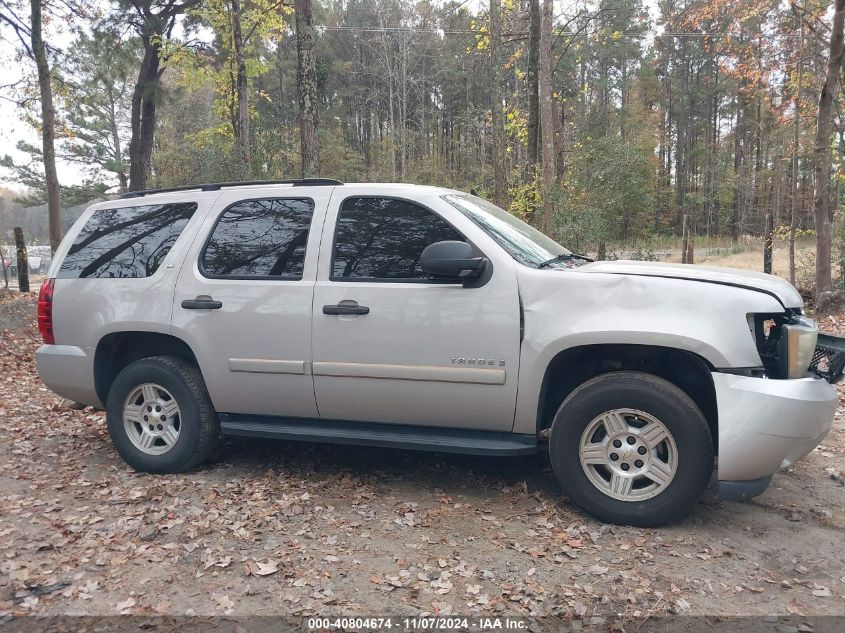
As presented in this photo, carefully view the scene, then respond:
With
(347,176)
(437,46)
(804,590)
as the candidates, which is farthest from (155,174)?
(804,590)

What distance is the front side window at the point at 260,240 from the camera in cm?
425

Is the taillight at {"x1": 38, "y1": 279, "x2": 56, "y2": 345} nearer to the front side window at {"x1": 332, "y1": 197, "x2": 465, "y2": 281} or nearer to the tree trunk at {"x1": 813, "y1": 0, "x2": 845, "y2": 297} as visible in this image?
the front side window at {"x1": 332, "y1": 197, "x2": 465, "y2": 281}

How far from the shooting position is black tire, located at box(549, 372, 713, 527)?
3.36 m

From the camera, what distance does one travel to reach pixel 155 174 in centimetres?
3319

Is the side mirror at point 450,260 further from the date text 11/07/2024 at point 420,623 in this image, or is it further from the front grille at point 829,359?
the front grille at point 829,359

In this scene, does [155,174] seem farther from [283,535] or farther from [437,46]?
[283,535]

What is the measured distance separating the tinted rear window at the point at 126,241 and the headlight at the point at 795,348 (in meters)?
3.96

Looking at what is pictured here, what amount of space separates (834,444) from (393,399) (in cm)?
368

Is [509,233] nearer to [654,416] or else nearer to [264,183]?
[654,416]

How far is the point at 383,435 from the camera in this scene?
3.99 m

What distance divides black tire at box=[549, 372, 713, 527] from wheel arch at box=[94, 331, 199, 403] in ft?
8.99

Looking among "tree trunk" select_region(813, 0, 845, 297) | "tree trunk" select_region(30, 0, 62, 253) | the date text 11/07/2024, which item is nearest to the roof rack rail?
the date text 11/07/2024

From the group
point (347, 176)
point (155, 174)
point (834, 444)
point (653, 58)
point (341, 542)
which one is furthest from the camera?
point (653, 58)

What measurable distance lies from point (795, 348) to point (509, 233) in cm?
181
